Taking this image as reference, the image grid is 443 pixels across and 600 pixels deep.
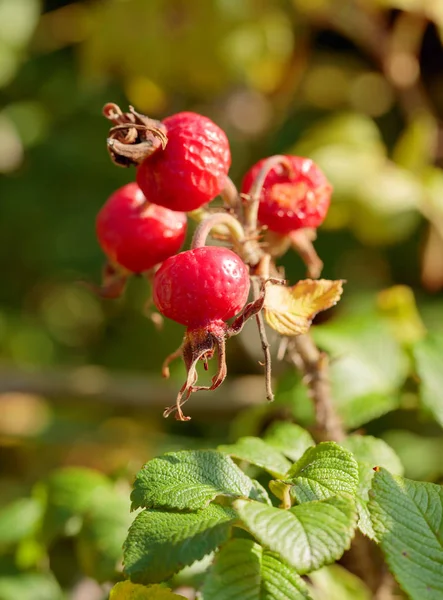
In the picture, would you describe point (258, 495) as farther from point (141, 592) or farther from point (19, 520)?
point (19, 520)

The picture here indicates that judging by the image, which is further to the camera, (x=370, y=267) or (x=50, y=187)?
(x=50, y=187)

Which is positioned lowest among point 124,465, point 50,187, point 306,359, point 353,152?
point 50,187

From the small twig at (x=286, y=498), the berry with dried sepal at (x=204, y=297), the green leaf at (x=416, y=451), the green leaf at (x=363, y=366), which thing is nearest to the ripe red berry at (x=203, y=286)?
the berry with dried sepal at (x=204, y=297)

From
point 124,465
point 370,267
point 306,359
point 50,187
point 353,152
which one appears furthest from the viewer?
point 50,187

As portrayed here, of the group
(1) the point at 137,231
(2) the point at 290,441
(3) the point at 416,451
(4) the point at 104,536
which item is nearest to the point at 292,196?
(1) the point at 137,231

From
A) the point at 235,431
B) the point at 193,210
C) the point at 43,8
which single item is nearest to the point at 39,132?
the point at 43,8

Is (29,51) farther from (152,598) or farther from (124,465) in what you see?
(152,598)

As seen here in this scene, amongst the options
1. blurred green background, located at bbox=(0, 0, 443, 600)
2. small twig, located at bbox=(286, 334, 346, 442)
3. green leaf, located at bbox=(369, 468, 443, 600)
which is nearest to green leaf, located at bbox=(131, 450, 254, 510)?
green leaf, located at bbox=(369, 468, 443, 600)

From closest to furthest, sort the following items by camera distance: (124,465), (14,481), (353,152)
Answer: (124,465)
(353,152)
(14,481)
